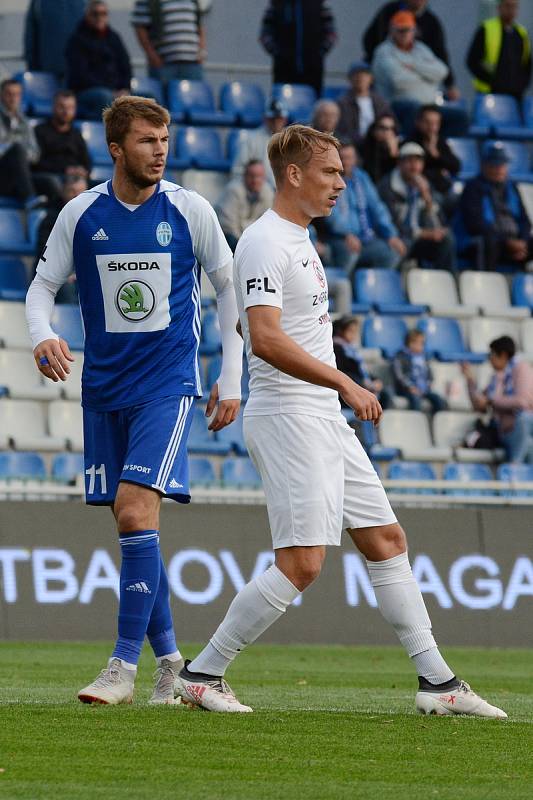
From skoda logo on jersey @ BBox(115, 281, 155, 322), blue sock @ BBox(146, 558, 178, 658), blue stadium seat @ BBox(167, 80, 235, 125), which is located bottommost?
blue sock @ BBox(146, 558, 178, 658)

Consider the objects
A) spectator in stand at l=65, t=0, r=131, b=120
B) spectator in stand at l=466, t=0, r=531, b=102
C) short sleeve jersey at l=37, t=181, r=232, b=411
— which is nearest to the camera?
short sleeve jersey at l=37, t=181, r=232, b=411

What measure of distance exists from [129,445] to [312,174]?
1.30m

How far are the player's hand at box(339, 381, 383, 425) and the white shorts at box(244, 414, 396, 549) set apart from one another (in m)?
0.30

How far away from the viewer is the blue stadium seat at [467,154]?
21.4 m

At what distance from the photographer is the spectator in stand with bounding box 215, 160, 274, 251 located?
17188 millimetres

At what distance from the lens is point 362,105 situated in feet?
63.7

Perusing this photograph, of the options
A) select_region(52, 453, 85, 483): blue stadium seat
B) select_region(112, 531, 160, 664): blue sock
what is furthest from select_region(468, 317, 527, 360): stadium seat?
select_region(112, 531, 160, 664): blue sock

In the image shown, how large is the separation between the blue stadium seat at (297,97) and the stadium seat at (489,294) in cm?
276

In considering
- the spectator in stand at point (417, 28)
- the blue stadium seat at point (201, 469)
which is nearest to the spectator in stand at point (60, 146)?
the blue stadium seat at point (201, 469)

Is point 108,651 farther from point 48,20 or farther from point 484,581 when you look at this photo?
point 48,20

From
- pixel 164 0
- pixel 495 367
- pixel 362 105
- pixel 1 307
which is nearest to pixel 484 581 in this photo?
pixel 495 367

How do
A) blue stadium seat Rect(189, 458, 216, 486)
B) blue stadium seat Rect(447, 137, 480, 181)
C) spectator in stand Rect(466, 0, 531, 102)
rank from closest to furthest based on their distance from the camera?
blue stadium seat Rect(189, 458, 216, 486), blue stadium seat Rect(447, 137, 480, 181), spectator in stand Rect(466, 0, 531, 102)

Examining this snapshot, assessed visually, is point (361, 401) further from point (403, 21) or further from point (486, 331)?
point (403, 21)

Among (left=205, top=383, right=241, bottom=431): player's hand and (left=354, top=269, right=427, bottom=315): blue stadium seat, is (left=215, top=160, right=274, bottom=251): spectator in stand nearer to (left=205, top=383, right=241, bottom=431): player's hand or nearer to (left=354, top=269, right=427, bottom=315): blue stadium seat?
(left=354, top=269, right=427, bottom=315): blue stadium seat
